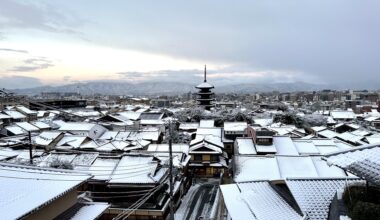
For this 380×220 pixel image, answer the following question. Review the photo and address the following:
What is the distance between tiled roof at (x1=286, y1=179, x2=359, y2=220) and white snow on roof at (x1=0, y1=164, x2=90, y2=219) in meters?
6.80

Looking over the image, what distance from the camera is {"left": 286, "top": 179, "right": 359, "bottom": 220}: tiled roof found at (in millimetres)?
7262

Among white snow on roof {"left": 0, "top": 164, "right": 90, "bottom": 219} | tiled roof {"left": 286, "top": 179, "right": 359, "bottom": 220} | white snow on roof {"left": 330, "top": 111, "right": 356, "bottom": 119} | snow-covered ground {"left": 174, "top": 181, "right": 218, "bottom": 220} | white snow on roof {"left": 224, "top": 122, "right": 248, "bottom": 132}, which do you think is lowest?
snow-covered ground {"left": 174, "top": 181, "right": 218, "bottom": 220}

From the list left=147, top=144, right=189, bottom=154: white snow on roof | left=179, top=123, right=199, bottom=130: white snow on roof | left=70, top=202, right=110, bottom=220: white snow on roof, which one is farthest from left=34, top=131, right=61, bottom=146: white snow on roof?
left=70, top=202, right=110, bottom=220: white snow on roof

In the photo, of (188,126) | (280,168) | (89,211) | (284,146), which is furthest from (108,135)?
(89,211)

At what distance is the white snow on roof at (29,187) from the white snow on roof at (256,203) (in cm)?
513

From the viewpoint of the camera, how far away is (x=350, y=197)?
6453 mm

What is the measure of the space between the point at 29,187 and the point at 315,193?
26.2 feet

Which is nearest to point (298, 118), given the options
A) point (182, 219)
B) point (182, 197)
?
point (182, 197)

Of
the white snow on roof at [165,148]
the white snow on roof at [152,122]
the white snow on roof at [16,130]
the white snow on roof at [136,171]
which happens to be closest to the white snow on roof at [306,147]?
the white snow on roof at [165,148]

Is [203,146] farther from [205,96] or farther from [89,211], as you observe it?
[205,96]

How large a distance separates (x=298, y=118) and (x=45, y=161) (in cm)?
4863

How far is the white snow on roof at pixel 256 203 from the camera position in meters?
8.01

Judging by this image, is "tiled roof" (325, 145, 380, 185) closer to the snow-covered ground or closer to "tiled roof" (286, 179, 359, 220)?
"tiled roof" (286, 179, 359, 220)

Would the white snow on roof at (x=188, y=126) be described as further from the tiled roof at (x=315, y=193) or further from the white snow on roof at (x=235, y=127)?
the tiled roof at (x=315, y=193)
